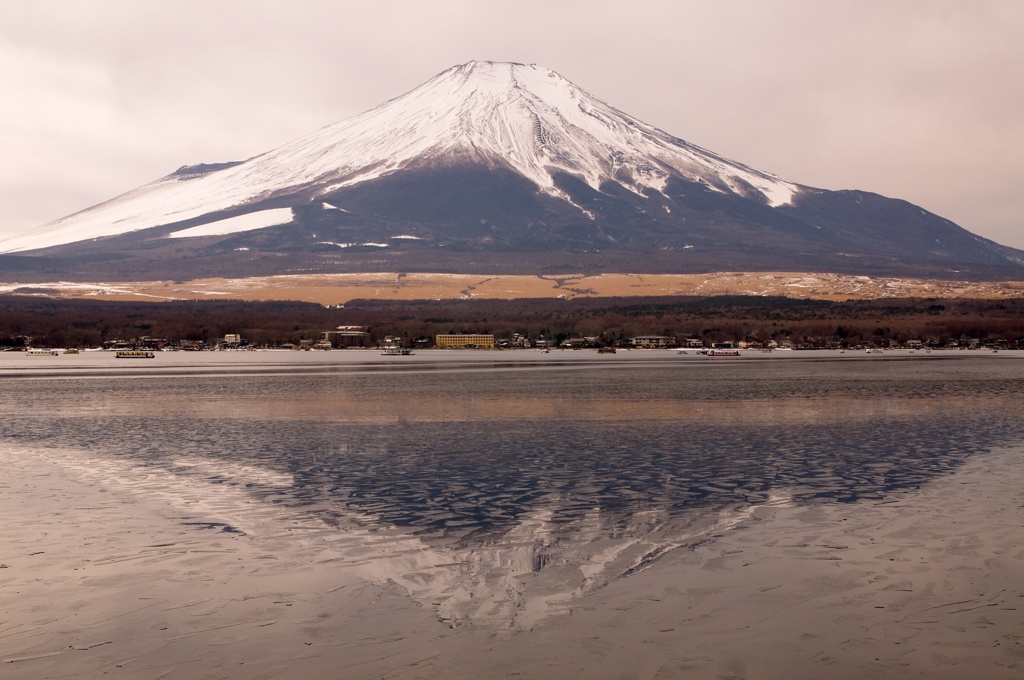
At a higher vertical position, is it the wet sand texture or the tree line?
the tree line

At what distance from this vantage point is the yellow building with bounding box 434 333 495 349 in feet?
491

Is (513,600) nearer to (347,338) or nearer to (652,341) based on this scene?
(652,341)

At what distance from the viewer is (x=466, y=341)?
5950 inches

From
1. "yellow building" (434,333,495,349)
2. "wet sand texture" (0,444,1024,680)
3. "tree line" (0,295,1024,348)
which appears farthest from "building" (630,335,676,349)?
"wet sand texture" (0,444,1024,680)

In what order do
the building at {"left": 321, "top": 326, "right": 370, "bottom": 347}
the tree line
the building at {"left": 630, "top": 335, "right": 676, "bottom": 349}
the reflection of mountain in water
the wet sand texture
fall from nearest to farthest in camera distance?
the wet sand texture
the reflection of mountain in water
the tree line
the building at {"left": 630, "top": 335, "right": 676, "bottom": 349}
the building at {"left": 321, "top": 326, "right": 370, "bottom": 347}

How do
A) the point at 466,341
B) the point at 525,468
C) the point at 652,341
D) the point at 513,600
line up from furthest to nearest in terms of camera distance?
the point at 466,341 → the point at 652,341 → the point at 525,468 → the point at 513,600

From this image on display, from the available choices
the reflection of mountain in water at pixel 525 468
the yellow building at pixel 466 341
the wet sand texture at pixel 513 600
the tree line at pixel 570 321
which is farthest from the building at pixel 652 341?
the wet sand texture at pixel 513 600

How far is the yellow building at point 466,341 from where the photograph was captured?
14962cm

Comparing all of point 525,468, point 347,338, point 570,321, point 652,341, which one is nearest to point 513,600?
point 525,468

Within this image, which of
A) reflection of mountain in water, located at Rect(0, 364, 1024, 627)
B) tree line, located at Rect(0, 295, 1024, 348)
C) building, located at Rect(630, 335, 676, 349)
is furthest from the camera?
building, located at Rect(630, 335, 676, 349)

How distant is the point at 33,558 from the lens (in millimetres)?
16531

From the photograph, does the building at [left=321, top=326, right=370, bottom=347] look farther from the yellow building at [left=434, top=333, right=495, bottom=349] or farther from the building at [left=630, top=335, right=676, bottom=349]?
the building at [left=630, top=335, right=676, bottom=349]

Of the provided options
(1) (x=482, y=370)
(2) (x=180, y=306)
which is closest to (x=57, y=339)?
(2) (x=180, y=306)

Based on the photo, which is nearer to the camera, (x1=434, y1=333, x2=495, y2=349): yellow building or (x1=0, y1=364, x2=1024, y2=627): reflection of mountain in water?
(x1=0, y1=364, x2=1024, y2=627): reflection of mountain in water
